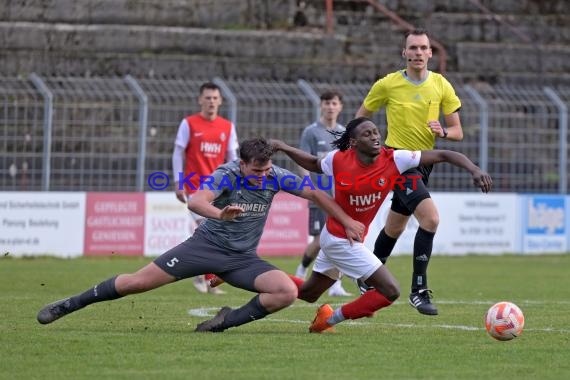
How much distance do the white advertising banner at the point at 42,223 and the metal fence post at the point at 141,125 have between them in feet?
4.22

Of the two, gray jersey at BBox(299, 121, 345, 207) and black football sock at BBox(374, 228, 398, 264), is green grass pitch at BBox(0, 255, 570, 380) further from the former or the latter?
gray jersey at BBox(299, 121, 345, 207)

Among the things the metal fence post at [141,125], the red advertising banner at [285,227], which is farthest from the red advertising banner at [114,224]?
the red advertising banner at [285,227]

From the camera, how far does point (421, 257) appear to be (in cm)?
1067

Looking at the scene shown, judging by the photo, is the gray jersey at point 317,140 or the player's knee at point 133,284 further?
the gray jersey at point 317,140

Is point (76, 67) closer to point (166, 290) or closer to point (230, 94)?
point (230, 94)

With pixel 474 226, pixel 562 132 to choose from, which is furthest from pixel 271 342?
pixel 562 132

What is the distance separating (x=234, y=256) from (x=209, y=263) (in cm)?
22

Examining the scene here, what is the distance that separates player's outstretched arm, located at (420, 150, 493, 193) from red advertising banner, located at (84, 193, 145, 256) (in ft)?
35.4

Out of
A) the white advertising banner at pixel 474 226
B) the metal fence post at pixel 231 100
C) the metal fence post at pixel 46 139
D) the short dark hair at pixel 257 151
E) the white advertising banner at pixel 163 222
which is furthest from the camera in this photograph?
the white advertising banner at pixel 474 226

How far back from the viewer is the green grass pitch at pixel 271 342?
7445 millimetres

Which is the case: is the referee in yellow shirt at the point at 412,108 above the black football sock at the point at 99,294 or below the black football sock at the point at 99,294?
above

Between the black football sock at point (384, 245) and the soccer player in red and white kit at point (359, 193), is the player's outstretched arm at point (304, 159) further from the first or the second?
the black football sock at point (384, 245)

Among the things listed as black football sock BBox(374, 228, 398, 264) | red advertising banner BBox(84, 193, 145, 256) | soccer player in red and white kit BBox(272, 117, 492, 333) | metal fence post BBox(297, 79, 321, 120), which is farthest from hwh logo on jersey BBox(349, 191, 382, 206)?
metal fence post BBox(297, 79, 321, 120)

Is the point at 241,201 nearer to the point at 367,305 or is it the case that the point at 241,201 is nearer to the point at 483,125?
the point at 367,305
